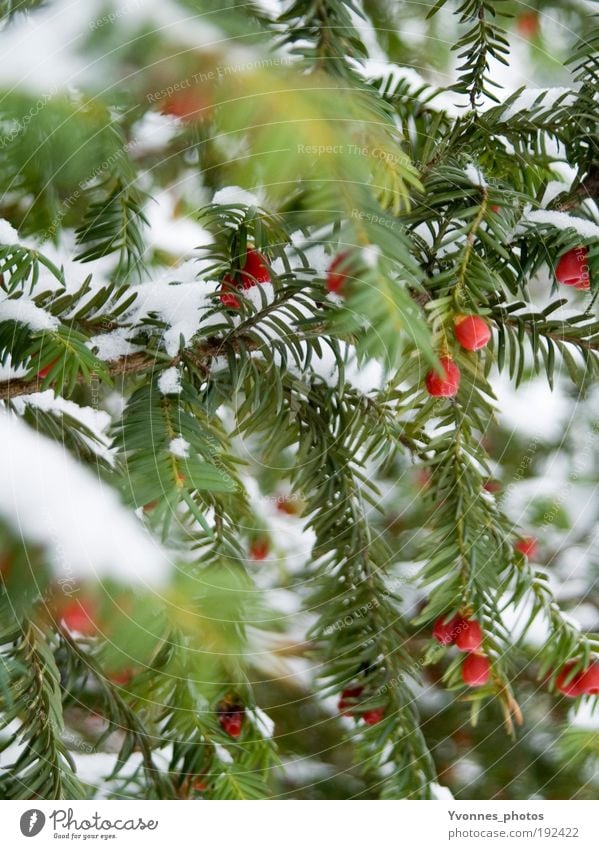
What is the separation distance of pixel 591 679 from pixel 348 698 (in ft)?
0.40

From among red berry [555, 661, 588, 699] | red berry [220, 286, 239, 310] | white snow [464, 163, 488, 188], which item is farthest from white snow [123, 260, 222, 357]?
red berry [555, 661, 588, 699]

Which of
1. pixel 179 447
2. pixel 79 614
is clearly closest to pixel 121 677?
pixel 79 614

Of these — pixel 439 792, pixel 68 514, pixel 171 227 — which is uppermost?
pixel 171 227

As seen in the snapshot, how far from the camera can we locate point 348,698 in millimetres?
386

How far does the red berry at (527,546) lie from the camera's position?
0.39 metres

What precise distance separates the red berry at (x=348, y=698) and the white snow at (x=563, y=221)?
0.24 meters

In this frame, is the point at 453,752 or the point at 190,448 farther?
the point at 453,752

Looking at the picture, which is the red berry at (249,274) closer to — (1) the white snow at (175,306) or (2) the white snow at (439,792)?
(1) the white snow at (175,306)

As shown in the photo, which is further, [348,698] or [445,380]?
[348,698]

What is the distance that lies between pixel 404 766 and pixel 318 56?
32 cm

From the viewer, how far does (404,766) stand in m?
Answer: 0.37

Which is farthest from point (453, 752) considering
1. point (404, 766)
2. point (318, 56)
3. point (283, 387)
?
point (318, 56)

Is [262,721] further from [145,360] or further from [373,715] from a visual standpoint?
[145,360]
